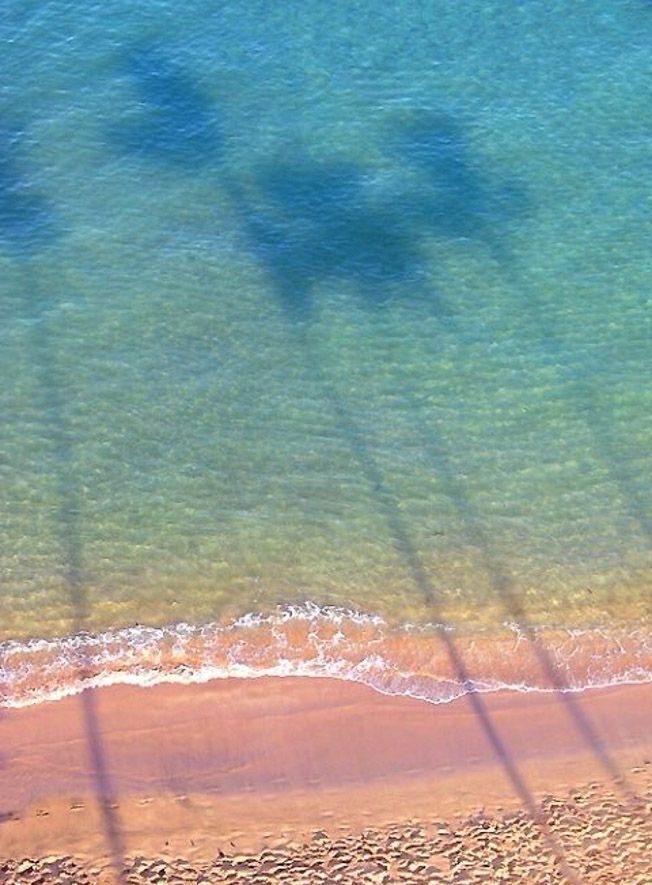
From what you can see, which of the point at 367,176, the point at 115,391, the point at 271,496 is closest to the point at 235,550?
the point at 271,496

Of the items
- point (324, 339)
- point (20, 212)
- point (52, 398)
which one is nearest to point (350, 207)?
point (324, 339)

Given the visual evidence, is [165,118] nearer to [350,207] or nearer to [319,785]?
[350,207]

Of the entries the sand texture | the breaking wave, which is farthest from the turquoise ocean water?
the sand texture

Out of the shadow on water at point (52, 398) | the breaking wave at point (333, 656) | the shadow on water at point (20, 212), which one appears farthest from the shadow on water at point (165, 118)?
the breaking wave at point (333, 656)

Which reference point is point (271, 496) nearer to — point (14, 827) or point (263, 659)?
point (263, 659)

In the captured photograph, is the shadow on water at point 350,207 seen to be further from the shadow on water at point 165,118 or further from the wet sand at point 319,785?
the wet sand at point 319,785

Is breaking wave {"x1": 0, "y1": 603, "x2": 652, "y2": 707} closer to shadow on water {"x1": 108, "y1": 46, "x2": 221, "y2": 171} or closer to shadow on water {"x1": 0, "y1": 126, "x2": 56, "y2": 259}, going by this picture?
shadow on water {"x1": 0, "y1": 126, "x2": 56, "y2": 259}

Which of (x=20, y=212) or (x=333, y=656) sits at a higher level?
(x=20, y=212)
